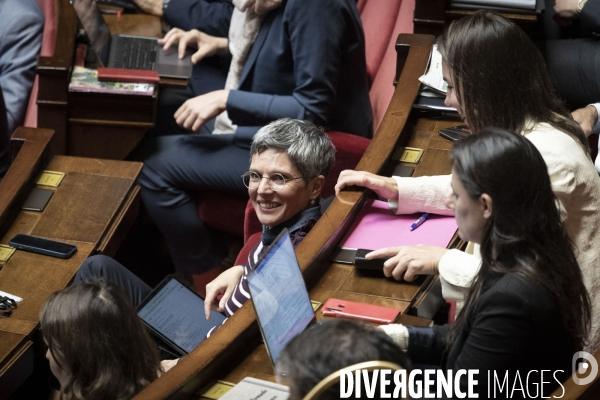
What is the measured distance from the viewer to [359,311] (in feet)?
6.29

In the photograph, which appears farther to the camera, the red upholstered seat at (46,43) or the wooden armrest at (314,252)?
the red upholstered seat at (46,43)

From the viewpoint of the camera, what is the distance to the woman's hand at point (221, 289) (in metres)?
2.18

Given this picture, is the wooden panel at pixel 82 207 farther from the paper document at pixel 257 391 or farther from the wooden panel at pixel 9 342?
the paper document at pixel 257 391

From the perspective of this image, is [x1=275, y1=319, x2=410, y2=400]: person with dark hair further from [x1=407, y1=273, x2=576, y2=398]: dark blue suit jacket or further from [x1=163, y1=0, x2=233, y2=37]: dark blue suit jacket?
[x1=163, y1=0, x2=233, y2=37]: dark blue suit jacket

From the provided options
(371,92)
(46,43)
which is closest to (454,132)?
(371,92)

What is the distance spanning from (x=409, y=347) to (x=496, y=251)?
0.29 meters

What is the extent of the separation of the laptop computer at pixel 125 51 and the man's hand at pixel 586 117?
130 cm

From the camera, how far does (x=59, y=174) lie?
9.20ft

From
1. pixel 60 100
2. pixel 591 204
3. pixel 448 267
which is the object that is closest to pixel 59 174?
pixel 60 100

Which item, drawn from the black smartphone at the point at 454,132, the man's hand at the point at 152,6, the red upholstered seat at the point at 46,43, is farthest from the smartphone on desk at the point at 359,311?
the man's hand at the point at 152,6

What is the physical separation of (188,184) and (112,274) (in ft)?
2.49

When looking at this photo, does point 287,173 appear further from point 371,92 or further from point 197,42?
point 197,42

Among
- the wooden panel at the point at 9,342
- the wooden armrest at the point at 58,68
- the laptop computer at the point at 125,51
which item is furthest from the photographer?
the laptop computer at the point at 125,51

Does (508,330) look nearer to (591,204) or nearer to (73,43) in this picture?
(591,204)
